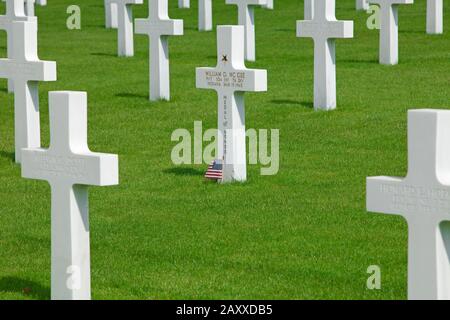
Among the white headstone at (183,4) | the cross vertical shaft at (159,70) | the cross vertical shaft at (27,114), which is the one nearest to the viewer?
the cross vertical shaft at (27,114)

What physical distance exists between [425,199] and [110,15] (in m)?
17.9

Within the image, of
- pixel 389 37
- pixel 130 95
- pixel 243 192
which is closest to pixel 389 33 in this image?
pixel 389 37

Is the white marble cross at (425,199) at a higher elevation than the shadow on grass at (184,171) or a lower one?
lower

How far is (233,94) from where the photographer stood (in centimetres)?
1141

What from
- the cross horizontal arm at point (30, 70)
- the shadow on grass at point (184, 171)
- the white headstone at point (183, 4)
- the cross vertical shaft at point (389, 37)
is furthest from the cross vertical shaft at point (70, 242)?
the white headstone at point (183, 4)

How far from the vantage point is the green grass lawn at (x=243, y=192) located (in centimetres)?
827

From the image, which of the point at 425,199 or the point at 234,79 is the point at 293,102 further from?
the point at 425,199

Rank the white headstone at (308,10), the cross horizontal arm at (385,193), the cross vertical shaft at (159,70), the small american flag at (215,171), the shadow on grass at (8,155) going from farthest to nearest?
the white headstone at (308,10), the cross vertical shaft at (159,70), the shadow on grass at (8,155), the small american flag at (215,171), the cross horizontal arm at (385,193)

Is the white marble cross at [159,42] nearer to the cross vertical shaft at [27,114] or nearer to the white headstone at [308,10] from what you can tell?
the cross vertical shaft at [27,114]

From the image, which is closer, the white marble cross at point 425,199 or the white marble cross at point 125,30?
the white marble cross at point 425,199

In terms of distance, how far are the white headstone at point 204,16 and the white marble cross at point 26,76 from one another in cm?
978

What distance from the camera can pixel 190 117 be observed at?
14.4 meters

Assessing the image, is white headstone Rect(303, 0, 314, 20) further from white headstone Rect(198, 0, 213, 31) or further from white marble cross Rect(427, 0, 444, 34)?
white marble cross Rect(427, 0, 444, 34)
